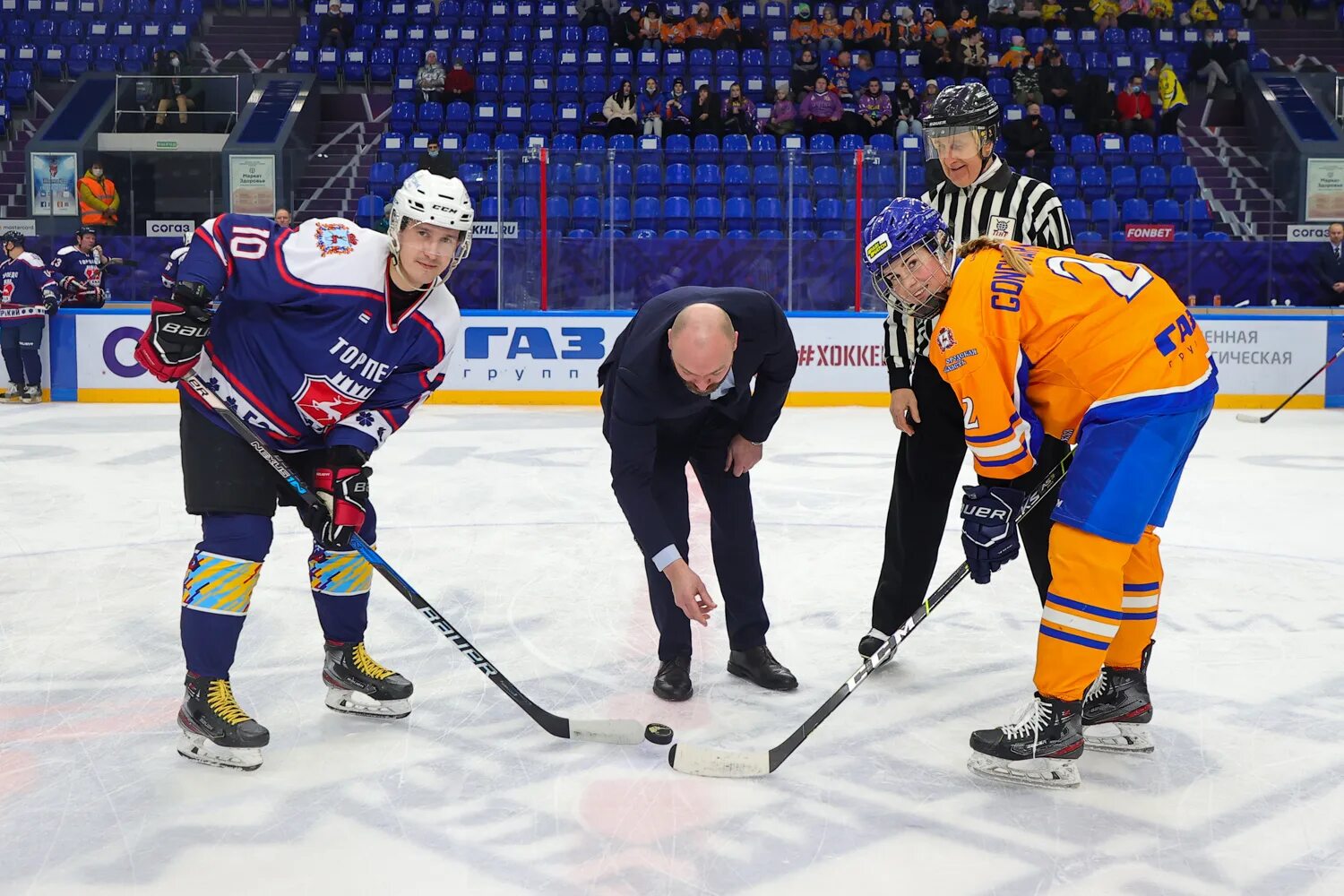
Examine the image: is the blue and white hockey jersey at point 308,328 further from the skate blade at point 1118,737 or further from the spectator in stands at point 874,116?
the spectator in stands at point 874,116

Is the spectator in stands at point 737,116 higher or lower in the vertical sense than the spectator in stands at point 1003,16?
lower

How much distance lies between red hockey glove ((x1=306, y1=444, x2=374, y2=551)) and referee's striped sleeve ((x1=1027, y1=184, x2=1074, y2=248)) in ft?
4.99

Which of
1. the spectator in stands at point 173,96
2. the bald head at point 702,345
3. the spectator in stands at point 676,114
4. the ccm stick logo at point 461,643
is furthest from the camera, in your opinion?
the spectator in stands at point 173,96

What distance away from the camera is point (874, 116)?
11.4 m

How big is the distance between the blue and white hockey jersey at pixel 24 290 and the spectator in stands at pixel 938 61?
7942mm

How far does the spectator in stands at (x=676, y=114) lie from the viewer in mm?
11211

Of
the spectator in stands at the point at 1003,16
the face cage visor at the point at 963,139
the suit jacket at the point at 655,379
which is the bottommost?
the suit jacket at the point at 655,379

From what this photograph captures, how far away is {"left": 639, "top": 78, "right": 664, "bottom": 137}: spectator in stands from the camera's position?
11.3m

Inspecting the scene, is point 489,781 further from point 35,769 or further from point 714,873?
point 35,769

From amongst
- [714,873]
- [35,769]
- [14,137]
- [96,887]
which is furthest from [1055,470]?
[14,137]

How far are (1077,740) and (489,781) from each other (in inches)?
42.0

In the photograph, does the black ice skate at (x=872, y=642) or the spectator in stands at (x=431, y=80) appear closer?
the black ice skate at (x=872, y=642)

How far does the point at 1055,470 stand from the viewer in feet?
8.38

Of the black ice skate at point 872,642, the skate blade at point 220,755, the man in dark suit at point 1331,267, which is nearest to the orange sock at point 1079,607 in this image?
the black ice skate at point 872,642
